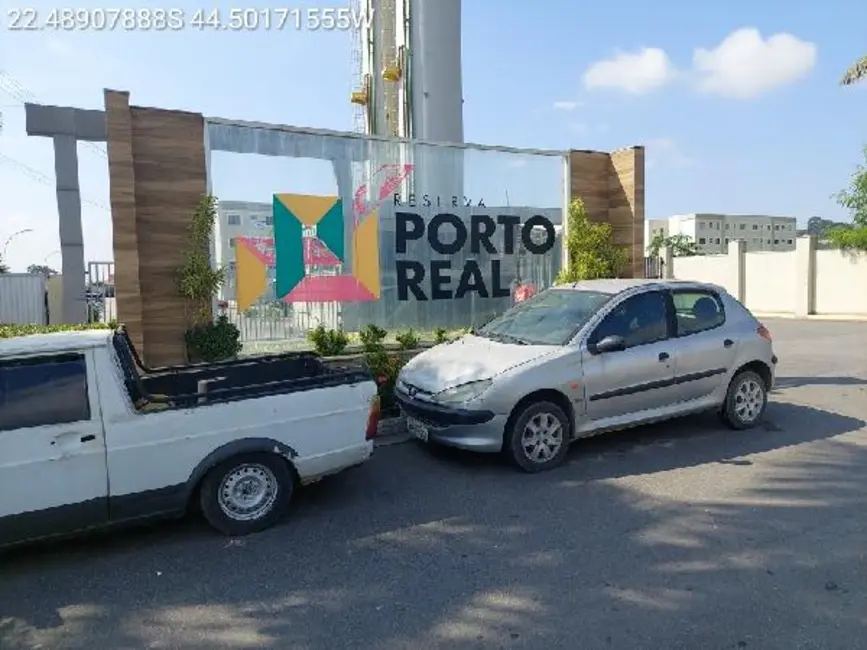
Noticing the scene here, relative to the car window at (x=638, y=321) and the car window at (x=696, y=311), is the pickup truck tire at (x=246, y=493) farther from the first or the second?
the car window at (x=696, y=311)

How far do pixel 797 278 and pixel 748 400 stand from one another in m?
23.1

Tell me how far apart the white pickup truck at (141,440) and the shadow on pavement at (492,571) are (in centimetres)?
31

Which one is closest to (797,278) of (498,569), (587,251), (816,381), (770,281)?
(770,281)

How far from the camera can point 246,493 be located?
173 inches

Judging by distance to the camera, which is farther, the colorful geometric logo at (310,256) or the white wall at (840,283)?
the white wall at (840,283)

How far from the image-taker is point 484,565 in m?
3.79

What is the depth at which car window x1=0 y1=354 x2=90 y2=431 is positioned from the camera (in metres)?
3.77

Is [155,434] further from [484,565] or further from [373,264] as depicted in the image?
[373,264]

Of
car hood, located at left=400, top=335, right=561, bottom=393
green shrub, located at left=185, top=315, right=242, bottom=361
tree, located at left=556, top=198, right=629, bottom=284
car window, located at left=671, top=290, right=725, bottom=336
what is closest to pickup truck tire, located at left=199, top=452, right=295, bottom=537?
car hood, located at left=400, top=335, right=561, bottom=393

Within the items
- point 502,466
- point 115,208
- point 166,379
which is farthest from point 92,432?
point 115,208

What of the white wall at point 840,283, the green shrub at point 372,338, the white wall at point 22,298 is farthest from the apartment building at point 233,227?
the white wall at point 840,283

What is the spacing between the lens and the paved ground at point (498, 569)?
3125mm

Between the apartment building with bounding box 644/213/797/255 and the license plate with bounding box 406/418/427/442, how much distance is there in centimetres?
9829

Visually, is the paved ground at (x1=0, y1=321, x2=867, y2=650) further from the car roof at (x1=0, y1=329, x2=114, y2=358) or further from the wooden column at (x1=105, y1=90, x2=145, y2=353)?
the wooden column at (x1=105, y1=90, x2=145, y2=353)
